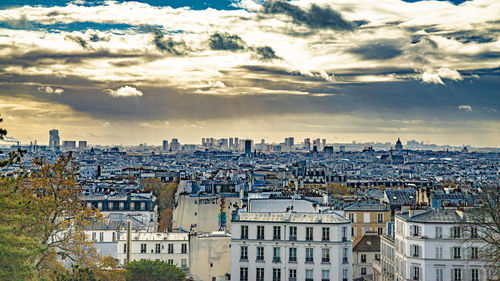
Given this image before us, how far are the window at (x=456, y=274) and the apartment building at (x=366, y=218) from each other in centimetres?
1844

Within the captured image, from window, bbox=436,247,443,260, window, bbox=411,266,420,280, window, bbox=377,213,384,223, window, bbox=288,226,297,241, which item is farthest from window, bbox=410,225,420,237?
window, bbox=377,213,384,223

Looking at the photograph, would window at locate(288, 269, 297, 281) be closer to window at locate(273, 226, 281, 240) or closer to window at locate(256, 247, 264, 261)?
window at locate(256, 247, 264, 261)

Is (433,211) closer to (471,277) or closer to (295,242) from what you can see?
(471,277)

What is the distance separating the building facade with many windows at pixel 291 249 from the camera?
46000 millimetres

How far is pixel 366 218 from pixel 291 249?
20355 millimetres

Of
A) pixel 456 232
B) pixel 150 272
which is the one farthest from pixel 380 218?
pixel 150 272

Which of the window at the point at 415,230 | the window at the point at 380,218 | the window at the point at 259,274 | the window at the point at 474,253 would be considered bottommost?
the window at the point at 259,274

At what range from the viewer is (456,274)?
45.9 meters

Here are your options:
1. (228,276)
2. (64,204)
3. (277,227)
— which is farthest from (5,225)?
(228,276)

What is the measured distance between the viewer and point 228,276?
52.1 metres

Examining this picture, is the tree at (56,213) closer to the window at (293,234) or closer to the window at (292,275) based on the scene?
the window at (292,275)

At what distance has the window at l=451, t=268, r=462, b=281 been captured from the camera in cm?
4588

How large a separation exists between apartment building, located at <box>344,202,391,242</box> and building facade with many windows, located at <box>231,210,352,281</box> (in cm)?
1785

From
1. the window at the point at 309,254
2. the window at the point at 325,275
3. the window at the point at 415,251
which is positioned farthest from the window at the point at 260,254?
the window at the point at 415,251
